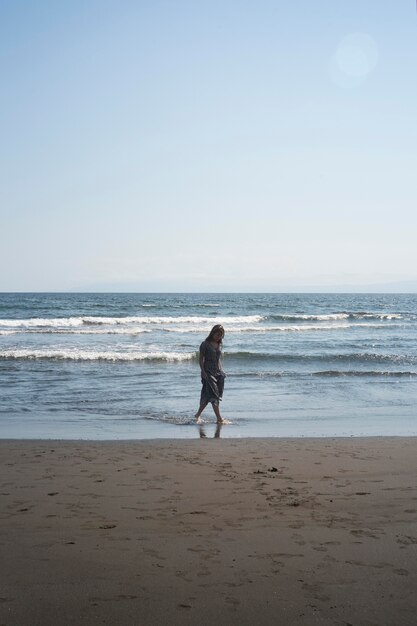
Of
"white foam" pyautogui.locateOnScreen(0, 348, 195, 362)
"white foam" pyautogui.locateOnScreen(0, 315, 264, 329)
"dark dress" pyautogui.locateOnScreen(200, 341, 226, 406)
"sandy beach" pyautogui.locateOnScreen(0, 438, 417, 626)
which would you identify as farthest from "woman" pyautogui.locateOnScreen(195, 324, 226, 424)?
"white foam" pyautogui.locateOnScreen(0, 315, 264, 329)

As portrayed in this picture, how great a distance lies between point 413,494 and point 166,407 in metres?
6.42

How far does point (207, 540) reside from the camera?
Answer: 156 inches

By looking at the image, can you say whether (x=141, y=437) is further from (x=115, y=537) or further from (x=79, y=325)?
(x=79, y=325)

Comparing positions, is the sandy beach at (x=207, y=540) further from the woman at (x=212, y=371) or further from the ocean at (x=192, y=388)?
the woman at (x=212, y=371)

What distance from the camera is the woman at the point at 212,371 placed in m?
9.66

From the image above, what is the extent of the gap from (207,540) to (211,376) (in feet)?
19.1

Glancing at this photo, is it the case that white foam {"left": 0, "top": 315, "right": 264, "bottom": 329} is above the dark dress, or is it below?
below

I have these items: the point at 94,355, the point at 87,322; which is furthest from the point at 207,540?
the point at 87,322

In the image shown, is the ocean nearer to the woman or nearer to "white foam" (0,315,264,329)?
the woman

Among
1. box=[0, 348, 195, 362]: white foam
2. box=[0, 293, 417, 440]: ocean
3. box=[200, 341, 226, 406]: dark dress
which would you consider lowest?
box=[0, 293, 417, 440]: ocean

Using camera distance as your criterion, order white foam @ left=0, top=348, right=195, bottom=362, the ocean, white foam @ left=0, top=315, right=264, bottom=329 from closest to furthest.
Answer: the ocean, white foam @ left=0, top=348, right=195, bottom=362, white foam @ left=0, top=315, right=264, bottom=329

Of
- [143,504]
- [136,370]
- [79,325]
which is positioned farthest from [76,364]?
[79,325]

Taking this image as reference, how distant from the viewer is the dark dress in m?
9.67

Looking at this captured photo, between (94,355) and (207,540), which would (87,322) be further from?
(207,540)
